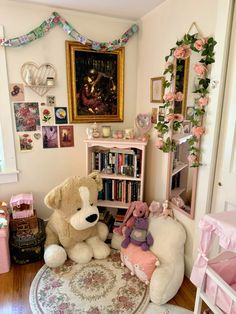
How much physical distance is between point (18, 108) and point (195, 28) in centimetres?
171

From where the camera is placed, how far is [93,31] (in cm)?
237

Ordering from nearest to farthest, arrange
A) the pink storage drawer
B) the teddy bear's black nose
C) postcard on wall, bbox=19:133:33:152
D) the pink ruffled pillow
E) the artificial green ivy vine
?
the artificial green ivy vine
the pink ruffled pillow
the pink storage drawer
the teddy bear's black nose
postcard on wall, bbox=19:133:33:152

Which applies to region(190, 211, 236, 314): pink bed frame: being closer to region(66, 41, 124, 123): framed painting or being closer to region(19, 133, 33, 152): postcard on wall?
region(66, 41, 124, 123): framed painting

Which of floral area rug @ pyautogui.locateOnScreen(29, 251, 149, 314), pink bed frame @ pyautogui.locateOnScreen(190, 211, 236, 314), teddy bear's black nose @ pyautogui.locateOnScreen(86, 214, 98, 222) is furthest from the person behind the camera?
teddy bear's black nose @ pyautogui.locateOnScreen(86, 214, 98, 222)

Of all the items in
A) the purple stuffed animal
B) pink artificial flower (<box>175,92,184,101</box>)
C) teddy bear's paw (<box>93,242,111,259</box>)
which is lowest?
teddy bear's paw (<box>93,242,111,259</box>)

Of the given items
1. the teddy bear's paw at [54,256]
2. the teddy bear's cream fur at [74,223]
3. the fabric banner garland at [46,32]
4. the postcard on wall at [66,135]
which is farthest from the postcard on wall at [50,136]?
the teddy bear's paw at [54,256]

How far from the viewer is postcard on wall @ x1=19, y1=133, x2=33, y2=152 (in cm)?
234

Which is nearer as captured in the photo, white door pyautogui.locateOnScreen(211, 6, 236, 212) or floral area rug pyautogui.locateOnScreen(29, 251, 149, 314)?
white door pyautogui.locateOnScreen(211, 6, 236, 212)

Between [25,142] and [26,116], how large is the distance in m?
0.26

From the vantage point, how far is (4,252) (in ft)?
6.61

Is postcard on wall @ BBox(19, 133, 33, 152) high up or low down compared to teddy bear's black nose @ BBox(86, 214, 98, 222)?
up

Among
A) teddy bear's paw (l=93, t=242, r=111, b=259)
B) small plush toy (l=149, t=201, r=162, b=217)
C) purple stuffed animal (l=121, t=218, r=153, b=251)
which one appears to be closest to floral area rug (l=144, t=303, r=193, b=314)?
purple stuffed animal (l=121, t=218, r=153, b=251)

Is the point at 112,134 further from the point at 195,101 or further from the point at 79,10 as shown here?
the point at 79,10

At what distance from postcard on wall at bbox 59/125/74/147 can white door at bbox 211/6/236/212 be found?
4.97 ft
